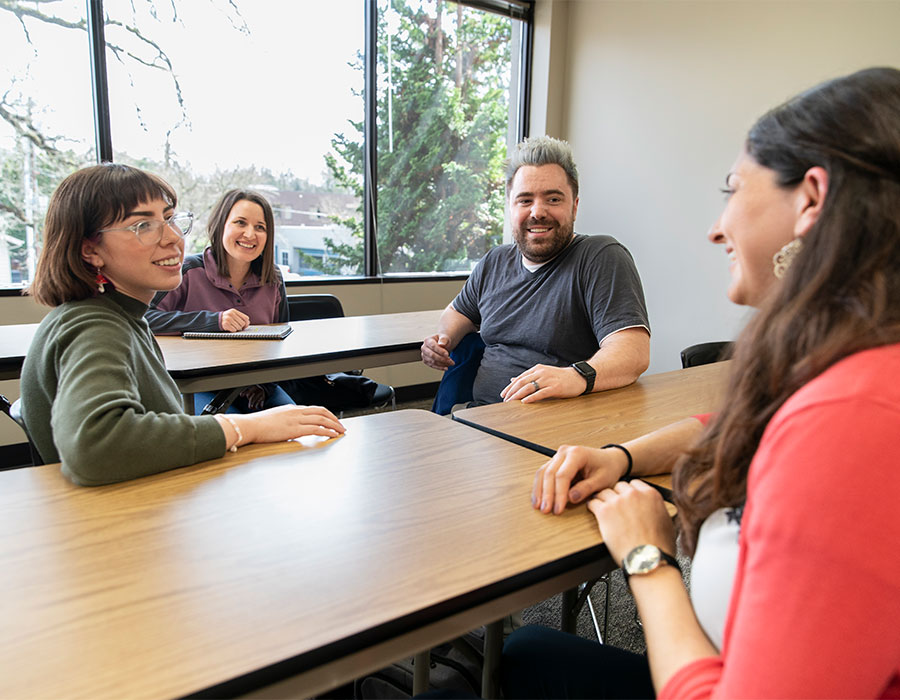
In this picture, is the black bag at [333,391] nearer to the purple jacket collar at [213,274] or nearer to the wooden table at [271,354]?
the wooden table at [271,354]

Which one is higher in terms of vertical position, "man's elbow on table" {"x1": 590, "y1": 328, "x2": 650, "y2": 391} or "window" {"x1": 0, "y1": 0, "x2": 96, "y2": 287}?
"window" {"x1": 0, "y1": 0, "x2": 96, "y2": 287}

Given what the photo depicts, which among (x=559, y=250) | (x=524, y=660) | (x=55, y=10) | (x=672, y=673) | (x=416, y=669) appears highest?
(x=55, y=10)

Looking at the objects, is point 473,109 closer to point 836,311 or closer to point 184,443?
point 184,443

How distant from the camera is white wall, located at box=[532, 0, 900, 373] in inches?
136

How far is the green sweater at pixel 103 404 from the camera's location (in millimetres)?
1066

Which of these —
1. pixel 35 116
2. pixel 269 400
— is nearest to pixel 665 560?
pixel 269 400

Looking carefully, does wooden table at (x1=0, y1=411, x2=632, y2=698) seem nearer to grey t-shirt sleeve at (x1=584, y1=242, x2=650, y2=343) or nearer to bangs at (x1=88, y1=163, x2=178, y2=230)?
bangs at (x1=88, y1=163, x2=178, y2=230)

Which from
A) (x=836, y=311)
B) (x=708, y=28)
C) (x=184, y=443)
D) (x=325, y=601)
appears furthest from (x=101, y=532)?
(x=708, y=28)

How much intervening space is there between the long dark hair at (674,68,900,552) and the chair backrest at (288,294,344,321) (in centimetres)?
261

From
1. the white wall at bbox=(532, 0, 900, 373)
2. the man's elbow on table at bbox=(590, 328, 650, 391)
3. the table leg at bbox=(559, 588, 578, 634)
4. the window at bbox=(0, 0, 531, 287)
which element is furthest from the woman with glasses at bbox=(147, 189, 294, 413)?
the white wall at bbox=(532, 0, 900, 373)

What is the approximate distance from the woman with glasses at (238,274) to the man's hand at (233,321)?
0.02 m

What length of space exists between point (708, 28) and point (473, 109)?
158 centimetres

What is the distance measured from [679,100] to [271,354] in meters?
3.15

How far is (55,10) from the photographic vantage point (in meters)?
3.13
